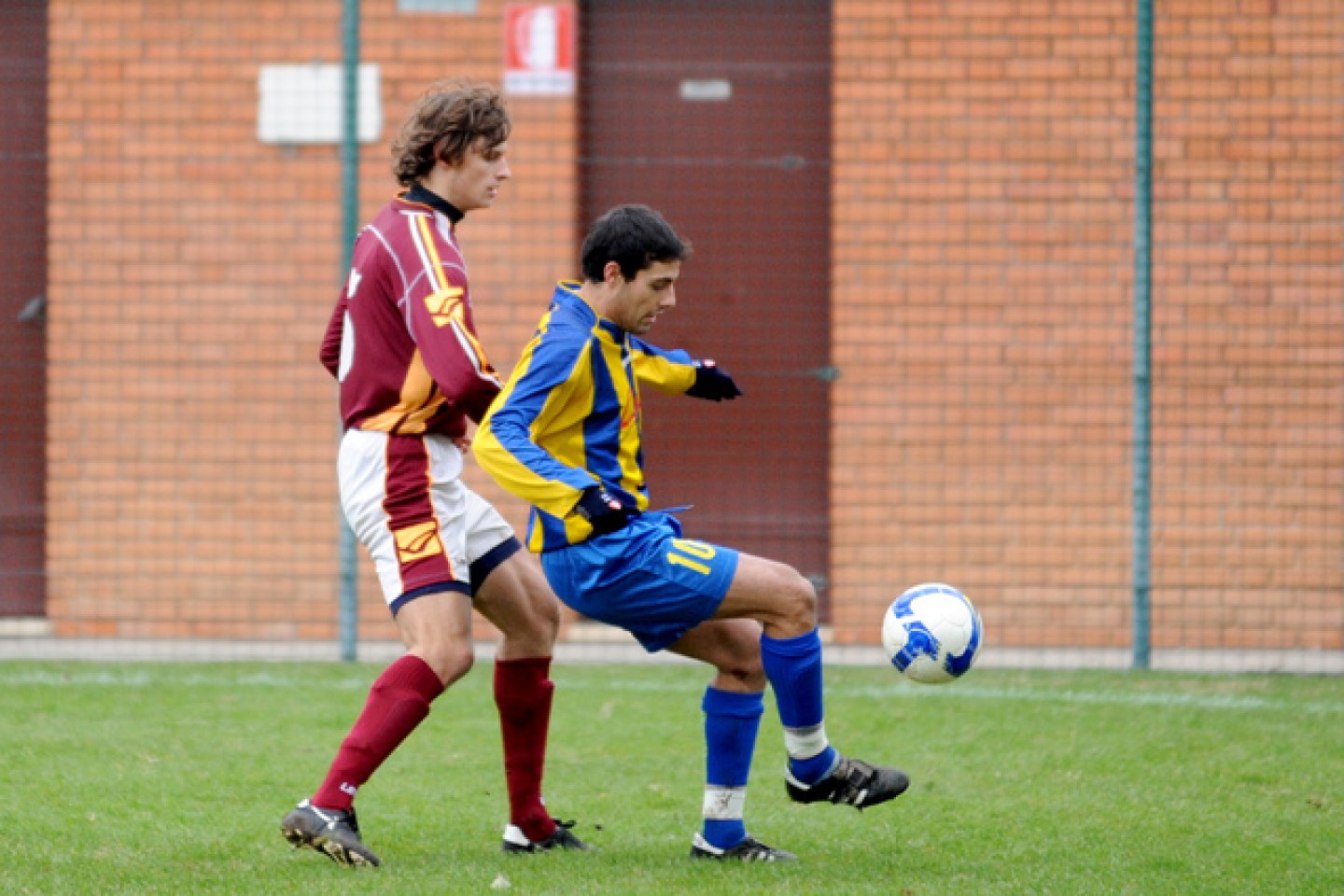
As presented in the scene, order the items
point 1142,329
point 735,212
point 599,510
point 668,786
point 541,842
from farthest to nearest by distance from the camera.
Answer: point 735,212, point 1142,329, point 668,786, point 541,842, point 599,510

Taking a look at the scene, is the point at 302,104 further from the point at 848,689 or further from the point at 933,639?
the point at 933,639

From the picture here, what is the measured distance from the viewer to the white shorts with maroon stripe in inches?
191

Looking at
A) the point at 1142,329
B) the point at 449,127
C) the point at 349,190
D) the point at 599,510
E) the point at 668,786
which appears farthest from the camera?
the point at 349,190

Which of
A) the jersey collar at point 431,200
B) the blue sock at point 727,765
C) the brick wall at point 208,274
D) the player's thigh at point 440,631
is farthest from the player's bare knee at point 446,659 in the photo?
the brick wall at point 208,274

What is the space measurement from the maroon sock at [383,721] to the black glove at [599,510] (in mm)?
628

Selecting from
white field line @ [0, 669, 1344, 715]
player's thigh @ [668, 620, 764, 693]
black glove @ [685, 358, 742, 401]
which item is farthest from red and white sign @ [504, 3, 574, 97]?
player's thigh @ [668, 620, 764, 693]

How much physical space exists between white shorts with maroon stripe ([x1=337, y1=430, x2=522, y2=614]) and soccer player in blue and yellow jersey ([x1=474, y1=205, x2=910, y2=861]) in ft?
0.75

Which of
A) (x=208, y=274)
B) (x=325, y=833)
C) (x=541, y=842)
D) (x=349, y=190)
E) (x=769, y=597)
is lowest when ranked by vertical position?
(x=541, y=842)

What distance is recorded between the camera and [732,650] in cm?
504

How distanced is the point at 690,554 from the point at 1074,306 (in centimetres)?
544

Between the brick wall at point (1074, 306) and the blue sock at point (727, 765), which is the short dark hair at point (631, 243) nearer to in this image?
the blue sock at point (727, 765)

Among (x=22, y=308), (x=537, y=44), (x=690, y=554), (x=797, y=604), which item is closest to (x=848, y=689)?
(x=797, y=604)

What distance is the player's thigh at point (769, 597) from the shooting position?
476 cm

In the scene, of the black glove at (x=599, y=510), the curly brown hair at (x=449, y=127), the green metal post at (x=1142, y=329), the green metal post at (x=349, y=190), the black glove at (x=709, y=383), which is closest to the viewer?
the black glove at (x=599, y=510)
